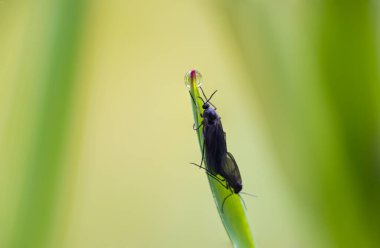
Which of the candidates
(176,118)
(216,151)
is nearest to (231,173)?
(216,151)

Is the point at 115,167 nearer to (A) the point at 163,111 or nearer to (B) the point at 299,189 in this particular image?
(A) the point at 163,111

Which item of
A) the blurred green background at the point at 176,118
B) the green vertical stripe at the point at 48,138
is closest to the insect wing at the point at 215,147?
the blurred green background at the point at 176,118

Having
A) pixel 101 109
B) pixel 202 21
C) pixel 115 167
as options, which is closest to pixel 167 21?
pixel 202 21

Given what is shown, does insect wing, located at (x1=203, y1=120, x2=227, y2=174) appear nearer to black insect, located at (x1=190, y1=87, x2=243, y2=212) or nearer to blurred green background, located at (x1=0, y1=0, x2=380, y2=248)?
black insect, located at (x1=190, y1=87, x2=243, y2=212)

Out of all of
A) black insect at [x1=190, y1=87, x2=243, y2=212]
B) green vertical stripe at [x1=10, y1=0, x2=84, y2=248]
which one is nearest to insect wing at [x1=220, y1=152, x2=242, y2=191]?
black insect at [x1=190, y1=87, x2=243, y2=212]

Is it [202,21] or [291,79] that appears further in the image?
[202,21]

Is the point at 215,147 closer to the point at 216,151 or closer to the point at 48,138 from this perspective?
the point at 216,151

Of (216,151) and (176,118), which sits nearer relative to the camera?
(216,151)

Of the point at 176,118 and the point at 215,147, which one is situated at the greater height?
the point at 176,118
